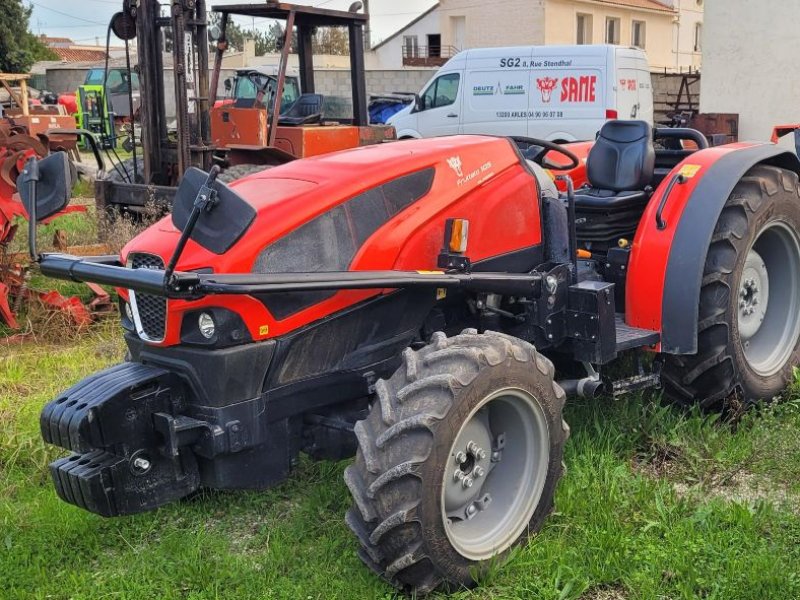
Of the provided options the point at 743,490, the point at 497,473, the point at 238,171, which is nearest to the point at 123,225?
the point at 238,171

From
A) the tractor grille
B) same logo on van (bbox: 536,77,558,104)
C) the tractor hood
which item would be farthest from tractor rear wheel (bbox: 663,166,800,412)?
same logo on van (bbox: 536,77,558,104)

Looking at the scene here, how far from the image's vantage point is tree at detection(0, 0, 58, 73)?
38.2 metres

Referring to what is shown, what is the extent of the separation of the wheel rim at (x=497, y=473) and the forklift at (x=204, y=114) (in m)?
5.17

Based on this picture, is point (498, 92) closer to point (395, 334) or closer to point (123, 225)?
point (123, 225)

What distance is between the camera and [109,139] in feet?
53.3

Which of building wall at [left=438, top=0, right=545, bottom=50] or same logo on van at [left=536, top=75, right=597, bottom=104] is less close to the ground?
building wall at [left=438, top=0, right=545, bottom=50]

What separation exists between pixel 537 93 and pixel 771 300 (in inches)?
460

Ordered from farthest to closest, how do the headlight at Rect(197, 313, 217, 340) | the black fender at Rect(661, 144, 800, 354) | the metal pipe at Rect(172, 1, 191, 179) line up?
1. the metal pipe at Rect(172, 1, 191, 179)
2. the black fender at Rect(661, 144, 800, 354)
3. the headlight at Rect(197, 313, 217, 340)

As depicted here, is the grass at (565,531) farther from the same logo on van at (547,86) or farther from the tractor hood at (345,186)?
the same logo on van at (547,86)

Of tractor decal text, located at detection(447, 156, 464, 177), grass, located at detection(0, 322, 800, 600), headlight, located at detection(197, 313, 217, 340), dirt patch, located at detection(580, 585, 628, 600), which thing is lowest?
dirt patch, located at detection(580, 585, 628, 600)

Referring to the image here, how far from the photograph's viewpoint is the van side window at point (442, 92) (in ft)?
54.8

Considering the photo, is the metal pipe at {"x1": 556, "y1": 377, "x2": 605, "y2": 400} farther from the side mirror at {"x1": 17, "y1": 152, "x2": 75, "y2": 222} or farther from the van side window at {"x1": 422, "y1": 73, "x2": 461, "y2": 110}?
the van side window at {"x1": 422, "y1": 73, "x2": 461, "y2": 110}

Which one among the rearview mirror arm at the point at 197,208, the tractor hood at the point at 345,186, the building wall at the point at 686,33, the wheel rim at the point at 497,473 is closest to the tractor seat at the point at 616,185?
the tractor hood at the point at 345,186

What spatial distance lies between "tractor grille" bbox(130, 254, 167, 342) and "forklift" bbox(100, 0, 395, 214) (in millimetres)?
4674
